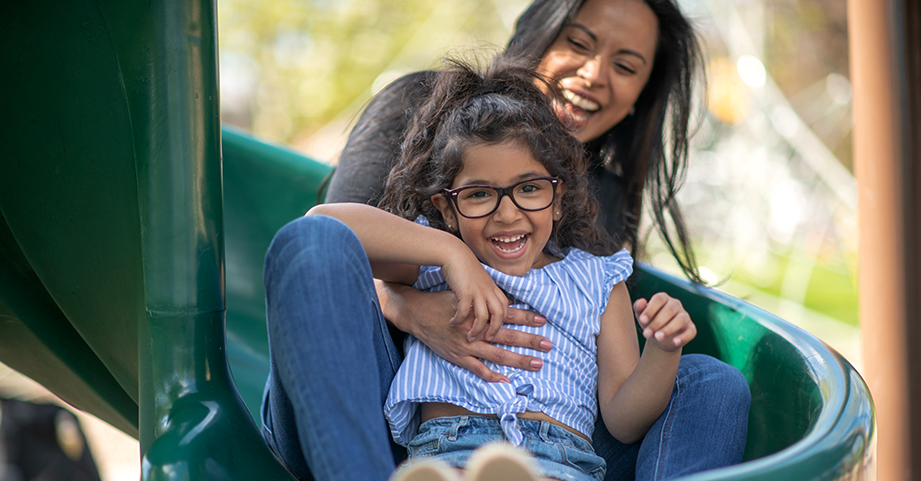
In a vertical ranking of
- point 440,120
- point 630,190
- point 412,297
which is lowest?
point 412,297

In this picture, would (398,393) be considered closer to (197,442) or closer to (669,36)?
(197,442)

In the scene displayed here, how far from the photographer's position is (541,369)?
92cm

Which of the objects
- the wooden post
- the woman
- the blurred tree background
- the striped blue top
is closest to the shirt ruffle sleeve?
the striped blue top

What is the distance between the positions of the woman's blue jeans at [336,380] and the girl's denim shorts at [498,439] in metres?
0.09

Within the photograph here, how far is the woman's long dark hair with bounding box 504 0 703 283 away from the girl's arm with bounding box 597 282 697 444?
1.45ft

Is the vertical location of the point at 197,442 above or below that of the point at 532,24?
below

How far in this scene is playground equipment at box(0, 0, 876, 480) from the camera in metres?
0.80

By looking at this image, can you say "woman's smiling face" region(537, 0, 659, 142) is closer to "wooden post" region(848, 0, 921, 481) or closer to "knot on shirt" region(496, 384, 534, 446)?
"wooden post" region(848, 0, 921, 481)

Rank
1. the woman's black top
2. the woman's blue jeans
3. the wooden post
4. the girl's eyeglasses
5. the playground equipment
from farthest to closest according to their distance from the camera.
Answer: the wooden post
the woman's black top
the girl's eyeglasses
the playground equipment
the woman's blue jeans

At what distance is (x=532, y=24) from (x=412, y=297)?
712mm

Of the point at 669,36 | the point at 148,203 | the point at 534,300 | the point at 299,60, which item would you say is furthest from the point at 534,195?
the point at 299,60

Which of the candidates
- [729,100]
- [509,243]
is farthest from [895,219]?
[729,100]

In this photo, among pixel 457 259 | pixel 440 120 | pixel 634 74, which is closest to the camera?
pixel 457 259

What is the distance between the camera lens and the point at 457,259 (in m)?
0.87
